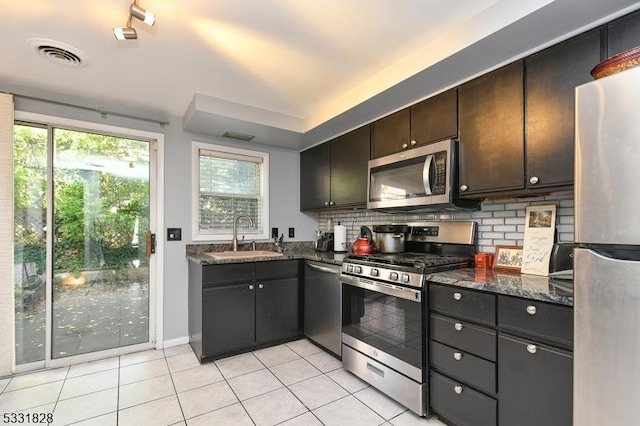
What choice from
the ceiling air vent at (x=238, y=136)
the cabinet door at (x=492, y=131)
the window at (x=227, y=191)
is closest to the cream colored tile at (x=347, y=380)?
the cabinet door at (x=492, y=131)

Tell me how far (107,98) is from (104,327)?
2107 millimetres

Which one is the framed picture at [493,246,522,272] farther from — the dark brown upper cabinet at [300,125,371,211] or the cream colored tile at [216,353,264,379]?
the cream colored tile at [216,353,264,379]

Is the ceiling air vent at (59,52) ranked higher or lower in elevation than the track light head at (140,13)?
higher

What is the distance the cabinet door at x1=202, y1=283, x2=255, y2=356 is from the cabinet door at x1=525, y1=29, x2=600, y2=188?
235 cm

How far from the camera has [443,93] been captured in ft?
7.06

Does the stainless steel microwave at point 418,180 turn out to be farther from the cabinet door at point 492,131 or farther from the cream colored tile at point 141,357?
the cream colored tile at point 141,357

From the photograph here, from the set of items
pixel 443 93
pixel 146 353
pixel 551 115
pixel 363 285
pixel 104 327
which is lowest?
pixel 146 353

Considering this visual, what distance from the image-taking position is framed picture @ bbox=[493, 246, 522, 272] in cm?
197

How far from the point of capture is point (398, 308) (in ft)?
6.59

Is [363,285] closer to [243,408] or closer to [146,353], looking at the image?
[243,408]

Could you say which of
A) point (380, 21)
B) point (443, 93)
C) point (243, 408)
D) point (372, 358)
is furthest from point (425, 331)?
point (380, 21)

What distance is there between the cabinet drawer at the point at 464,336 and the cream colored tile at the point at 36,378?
2855 mm

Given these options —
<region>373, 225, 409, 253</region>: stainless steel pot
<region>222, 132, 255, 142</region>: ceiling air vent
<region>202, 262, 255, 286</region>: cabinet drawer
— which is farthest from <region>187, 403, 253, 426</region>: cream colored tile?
<region>222, 132, 255, 142</region>: ceiling air vent

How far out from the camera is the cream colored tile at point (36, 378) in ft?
7.41
